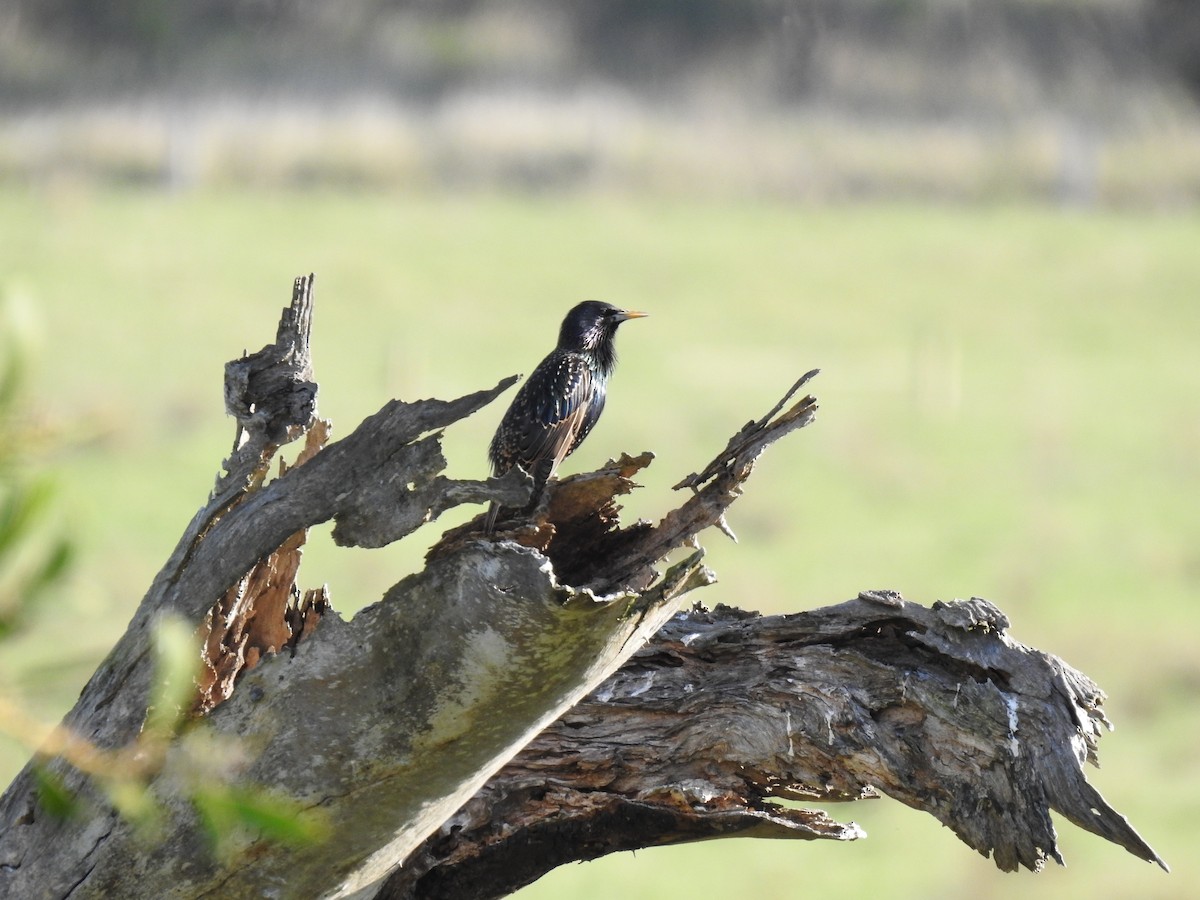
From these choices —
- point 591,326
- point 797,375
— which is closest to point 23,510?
point 591,326

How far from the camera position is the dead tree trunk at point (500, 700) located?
4023 millimetres

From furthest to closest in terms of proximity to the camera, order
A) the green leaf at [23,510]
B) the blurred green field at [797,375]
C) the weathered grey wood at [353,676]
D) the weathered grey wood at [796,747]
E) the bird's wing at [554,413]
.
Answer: the blurred green field at [797,375], the bird's wing at [554,413], the weathered grey wood at [796,747], the weathered grey wood at [353,676], the green leaf at [23,510]

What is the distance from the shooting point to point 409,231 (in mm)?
31844

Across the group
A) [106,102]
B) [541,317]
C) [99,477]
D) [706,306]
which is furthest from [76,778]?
[106,102]

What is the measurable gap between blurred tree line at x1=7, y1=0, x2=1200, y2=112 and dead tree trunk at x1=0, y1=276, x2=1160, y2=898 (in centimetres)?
3401

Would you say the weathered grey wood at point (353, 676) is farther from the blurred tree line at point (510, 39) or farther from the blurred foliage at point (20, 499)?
the blurred tree line at point (510, 39)

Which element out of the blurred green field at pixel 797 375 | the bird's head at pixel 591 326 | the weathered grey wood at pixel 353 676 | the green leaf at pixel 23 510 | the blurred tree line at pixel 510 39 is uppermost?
the blurred tree line at pixel 510 39

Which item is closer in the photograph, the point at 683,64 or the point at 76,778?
the point at 76,778

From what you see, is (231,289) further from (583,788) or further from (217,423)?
(583,788)

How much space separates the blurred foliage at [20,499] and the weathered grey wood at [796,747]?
3371 millimetres

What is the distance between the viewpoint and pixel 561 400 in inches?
239

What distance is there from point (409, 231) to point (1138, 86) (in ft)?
60.8

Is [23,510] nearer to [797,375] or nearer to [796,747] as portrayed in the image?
[796,747]

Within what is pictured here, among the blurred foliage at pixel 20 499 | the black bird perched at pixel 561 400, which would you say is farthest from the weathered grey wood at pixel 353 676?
the blurred foliage at pixel 20 499
